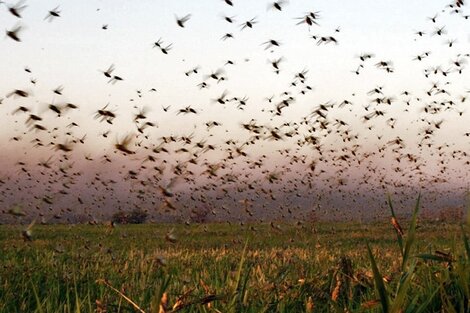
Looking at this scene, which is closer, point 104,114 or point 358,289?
point 358,289

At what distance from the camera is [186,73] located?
1434 cm

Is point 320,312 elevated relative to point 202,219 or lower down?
lower down

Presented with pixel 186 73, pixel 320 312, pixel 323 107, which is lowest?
pixel 320 312

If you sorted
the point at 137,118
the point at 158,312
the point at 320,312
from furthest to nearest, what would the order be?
the point at 137,118 < the point at 320,312 < the point at 158,312

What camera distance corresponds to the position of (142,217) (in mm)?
64500

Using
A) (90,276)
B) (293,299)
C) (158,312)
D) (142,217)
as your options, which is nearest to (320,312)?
(293,299)

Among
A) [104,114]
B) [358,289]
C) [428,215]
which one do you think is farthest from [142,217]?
[358,289]

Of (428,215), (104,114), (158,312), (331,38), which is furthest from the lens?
(428,215)

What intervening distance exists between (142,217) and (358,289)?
6120 cm

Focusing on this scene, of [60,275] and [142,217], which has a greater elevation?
[142,217]

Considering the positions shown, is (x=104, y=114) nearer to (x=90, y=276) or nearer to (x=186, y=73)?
(x=90, y=276)

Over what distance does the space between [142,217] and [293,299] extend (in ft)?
203

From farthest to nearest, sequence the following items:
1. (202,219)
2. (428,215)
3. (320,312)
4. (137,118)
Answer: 1. (202,219)
2. (428,215)
3. (137,118)
4. (320,312)

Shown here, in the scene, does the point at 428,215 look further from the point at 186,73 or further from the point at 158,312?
the point at 158,312
